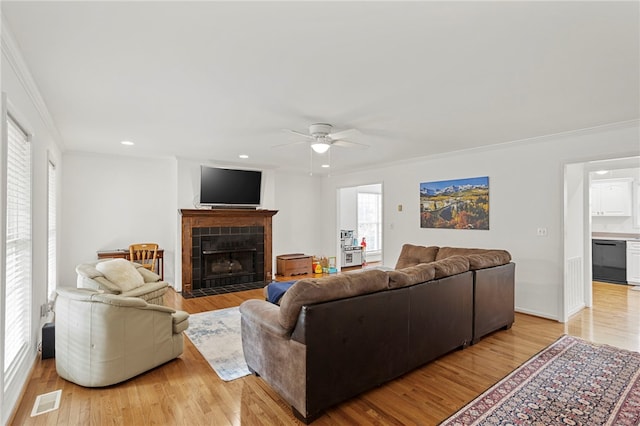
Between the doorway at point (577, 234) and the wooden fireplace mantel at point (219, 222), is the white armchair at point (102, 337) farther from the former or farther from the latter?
the doorway at point (577, 234)

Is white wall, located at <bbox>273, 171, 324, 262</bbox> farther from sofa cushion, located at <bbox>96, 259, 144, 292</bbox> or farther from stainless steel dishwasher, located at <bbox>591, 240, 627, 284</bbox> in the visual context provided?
stainless steel dishwasher, located at <bbox>591, 240, 627, 284</bbox>

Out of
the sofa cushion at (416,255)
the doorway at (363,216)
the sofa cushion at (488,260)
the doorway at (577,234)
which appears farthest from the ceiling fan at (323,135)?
the doorway at (363,216)

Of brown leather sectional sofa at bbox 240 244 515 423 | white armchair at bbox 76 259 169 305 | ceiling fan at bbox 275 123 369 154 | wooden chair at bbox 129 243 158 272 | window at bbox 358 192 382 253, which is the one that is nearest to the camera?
brown leather sectional sofa at bbox 240 244 515 423

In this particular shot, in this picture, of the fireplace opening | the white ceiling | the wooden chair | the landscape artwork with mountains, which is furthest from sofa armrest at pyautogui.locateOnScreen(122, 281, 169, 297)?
the landscape artwork with mountains

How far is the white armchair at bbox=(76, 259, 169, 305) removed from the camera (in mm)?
3783

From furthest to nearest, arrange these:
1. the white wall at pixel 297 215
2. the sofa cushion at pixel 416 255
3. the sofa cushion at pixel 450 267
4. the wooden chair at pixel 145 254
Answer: the white wall at pixel 297 215
the wooden chair at pixel 145 254
the sofa cushion at pixel 416 255
the sofa cushion at pixel 450 267

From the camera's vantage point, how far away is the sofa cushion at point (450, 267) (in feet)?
10.2

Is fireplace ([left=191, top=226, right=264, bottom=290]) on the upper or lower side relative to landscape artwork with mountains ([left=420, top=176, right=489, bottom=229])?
lower

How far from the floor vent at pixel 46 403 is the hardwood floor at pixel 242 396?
38 mm

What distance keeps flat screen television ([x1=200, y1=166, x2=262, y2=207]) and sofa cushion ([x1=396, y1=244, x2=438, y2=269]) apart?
11.0 ft

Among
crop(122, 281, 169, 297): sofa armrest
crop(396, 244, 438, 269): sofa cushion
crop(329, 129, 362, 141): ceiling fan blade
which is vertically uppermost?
crop(329, 129, 362, 141): ceiling fan blade

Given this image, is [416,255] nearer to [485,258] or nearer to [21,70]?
[485,258]

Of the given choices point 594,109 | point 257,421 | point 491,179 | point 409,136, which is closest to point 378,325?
point 257,421

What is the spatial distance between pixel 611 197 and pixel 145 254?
31.1 feet
